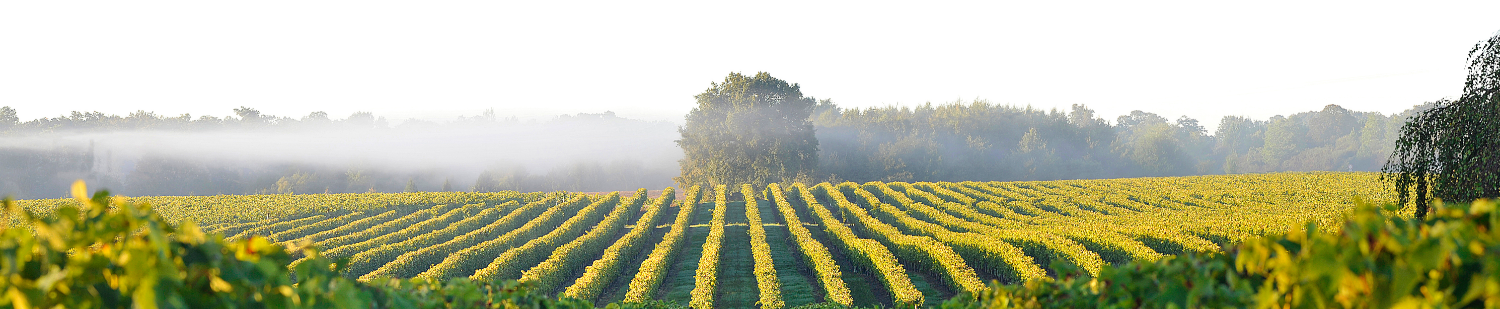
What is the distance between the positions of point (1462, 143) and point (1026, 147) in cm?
6933

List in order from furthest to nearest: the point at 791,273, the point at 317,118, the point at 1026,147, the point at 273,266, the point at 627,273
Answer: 1. the point at 317,118
2. the point at 1026,147
3. the point at 627,273
4. the point at 791,273
5. the point at 273,266

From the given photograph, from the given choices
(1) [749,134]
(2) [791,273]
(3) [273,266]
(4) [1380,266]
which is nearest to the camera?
(4) [1380,266]

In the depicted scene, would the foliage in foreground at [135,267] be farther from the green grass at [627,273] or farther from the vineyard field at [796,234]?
the green grass at [627,273]

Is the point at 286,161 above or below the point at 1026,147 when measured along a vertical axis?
below

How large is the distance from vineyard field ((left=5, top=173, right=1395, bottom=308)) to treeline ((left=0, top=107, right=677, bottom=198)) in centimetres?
2896

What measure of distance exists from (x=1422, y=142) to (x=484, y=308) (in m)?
12.8

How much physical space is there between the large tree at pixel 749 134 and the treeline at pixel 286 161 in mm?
23446

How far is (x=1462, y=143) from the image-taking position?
937 cm

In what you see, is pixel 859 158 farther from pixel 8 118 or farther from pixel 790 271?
pixel 8 118

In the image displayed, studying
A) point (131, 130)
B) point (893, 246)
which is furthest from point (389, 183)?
point (893, 246)

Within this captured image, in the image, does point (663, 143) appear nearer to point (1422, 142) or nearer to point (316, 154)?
point (316, 154)

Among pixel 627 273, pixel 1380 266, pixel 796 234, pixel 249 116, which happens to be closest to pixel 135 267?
pixel 1380 266

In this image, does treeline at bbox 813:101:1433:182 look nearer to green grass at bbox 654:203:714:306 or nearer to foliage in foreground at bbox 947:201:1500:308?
green grass at bbox 654:203:714:306

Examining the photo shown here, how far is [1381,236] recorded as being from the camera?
1.71 meters
